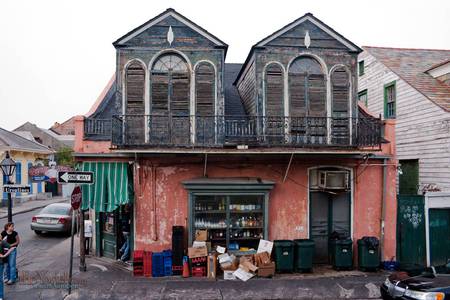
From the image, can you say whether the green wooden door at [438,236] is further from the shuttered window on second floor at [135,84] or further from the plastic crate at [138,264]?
the shuttered window on second floor at [135,84]

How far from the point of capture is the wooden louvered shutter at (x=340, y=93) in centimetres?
1188

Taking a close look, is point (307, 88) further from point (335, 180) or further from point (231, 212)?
point (231, 212)

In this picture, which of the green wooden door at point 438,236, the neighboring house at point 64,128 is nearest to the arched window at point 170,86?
the green wooden door at point 438,236

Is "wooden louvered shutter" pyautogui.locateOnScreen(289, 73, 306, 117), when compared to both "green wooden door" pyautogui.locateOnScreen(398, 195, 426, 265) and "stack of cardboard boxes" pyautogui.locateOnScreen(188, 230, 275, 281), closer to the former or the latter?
"green wooden door" pyautogui.locateOnScreen(398, 195, 426, 265)

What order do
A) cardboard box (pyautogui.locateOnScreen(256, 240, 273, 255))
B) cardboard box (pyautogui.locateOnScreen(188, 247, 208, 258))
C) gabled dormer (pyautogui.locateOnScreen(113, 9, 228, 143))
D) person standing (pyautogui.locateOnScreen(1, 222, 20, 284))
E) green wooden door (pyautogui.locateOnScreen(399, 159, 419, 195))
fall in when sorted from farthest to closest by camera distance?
green wooden door (pyautogui.locateOnScreen(399, 159, 419, 195))
gabled dormer (pyautogui.locateOnScreen(113, 9, 228, 143))
cardboard box (pyautogui.locateOnScreen(256, 240, 273, 255))
cardboard box (pyautogui.locateOnScreen(188, 247, 208, 258))
person standing (pyautogui.locateOnScreen(1, 222, 20, 284))

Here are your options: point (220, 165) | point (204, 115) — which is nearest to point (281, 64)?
point (204, 115)

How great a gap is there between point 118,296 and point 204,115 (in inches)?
213

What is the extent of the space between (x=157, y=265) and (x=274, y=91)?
620cm

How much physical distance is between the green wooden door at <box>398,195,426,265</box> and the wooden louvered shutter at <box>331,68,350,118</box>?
128 inches

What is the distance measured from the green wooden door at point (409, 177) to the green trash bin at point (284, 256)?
23.4ft

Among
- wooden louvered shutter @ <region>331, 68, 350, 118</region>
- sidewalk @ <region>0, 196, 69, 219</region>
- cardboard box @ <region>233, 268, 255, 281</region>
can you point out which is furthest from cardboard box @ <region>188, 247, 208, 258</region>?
sidewalk @ <region>0, 196, 69, 219</region>

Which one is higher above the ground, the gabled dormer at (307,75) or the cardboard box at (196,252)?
the gabled dormer at (307,75)

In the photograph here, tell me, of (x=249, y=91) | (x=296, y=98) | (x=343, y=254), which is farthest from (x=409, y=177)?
(x=249, y=91)

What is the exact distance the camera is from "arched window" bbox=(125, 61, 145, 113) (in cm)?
1134
